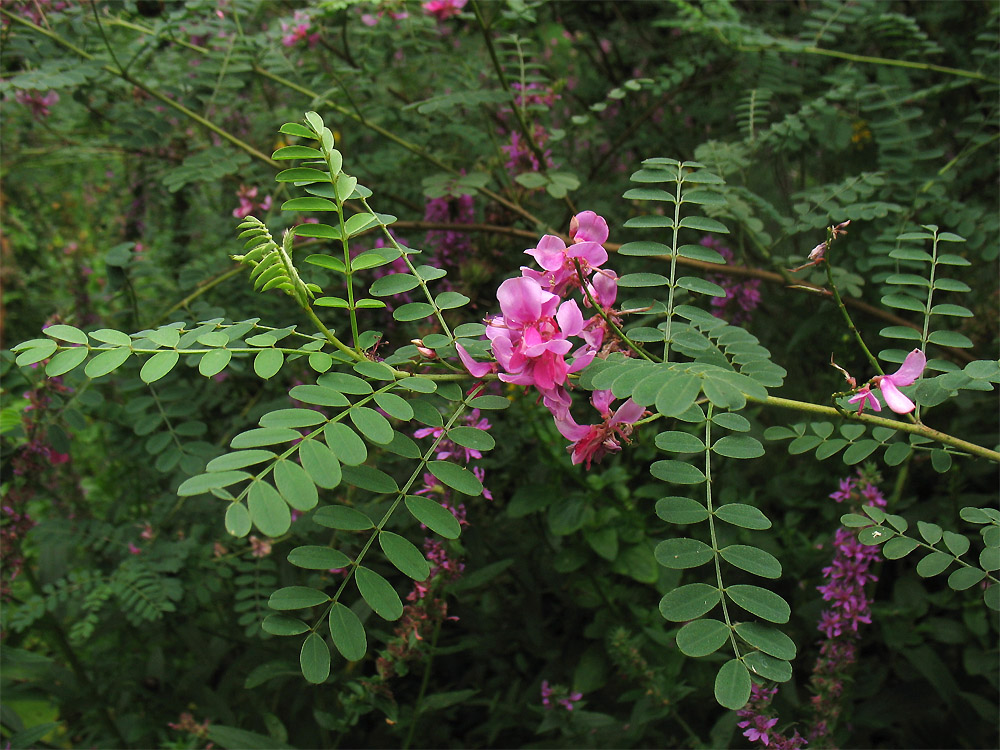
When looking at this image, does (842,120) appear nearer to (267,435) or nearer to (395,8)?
(395,8)

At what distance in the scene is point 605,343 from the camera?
0.97 metres

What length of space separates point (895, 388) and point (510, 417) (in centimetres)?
94

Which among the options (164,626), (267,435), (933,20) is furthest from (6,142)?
(933,20)

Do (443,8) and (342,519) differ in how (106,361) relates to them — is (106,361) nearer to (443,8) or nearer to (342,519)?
(342,519)

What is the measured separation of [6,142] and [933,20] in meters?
3.06

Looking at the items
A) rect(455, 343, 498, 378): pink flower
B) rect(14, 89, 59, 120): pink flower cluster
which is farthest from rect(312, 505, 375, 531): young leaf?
rect(14, 89, 59, 120): pink flower cluster

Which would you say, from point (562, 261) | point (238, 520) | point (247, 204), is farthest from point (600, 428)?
point (247, 204)

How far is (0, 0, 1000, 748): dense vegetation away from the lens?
844 mm

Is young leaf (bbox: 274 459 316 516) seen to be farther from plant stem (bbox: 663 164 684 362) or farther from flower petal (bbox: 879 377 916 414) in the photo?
flower petal (bbox: 879 377 916 414)

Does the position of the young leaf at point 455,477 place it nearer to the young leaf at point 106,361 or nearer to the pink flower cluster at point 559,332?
the pink flower cluster at point 559,332

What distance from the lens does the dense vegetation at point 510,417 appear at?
0.84 metres

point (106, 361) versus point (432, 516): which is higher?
point (106, 361)

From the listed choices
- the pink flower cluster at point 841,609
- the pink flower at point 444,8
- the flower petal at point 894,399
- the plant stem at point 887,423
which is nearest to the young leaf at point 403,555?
the plant stem at point 887,423

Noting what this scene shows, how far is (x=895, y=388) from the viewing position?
2.76 feet
